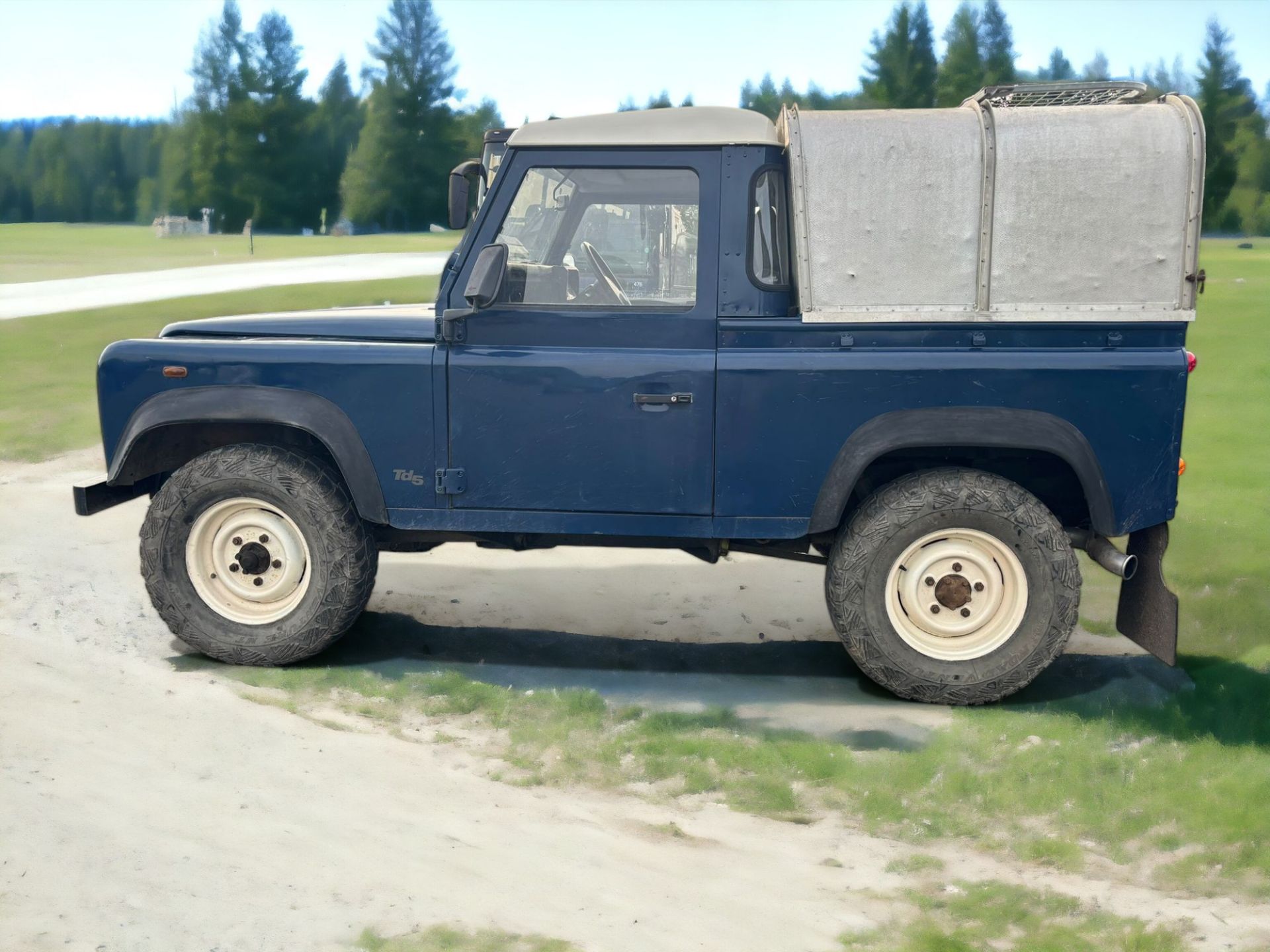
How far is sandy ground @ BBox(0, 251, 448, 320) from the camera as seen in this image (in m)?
22.1

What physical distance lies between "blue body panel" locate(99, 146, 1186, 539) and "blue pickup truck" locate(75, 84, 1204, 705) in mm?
13

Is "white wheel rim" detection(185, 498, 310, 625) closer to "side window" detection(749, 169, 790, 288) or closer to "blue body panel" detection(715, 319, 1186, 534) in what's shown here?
"blue body panel" detection(715, 319, 1186, 534)

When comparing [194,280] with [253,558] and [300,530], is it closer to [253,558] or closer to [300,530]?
[253,558]

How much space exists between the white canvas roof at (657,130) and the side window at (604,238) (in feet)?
0.39

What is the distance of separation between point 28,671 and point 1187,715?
4773 millimetres

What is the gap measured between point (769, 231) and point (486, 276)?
46.8 inches

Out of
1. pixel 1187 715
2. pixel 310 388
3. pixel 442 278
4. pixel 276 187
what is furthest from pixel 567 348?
pixel 276 187

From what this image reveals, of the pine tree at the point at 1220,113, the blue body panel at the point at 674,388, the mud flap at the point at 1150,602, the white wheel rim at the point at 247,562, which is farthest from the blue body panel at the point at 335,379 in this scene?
the pine tree at the point at 1220,113

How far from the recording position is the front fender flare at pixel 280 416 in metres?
5.44

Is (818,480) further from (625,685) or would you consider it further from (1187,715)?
(1187,715)

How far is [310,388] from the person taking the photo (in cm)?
545

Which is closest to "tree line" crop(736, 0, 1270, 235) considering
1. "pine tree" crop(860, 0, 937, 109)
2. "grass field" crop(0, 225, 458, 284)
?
"pine tree" crop(860, 0, 937, 109)

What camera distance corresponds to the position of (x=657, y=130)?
208 inches

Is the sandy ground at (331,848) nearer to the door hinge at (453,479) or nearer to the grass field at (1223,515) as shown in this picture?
the door hinge at (453,479)
